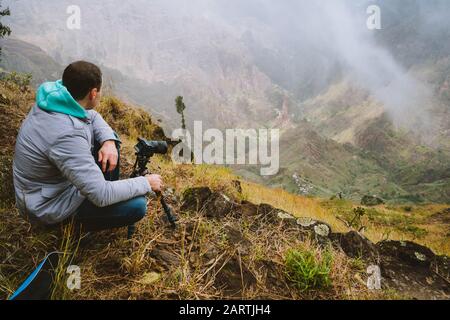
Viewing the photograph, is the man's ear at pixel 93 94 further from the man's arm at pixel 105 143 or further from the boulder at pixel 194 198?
the boulder at pixel 194 198

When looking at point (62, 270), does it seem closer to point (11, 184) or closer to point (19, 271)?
point (19, 271)

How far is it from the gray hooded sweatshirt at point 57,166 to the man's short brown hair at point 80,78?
4.2 inches

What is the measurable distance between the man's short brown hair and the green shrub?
2991mm

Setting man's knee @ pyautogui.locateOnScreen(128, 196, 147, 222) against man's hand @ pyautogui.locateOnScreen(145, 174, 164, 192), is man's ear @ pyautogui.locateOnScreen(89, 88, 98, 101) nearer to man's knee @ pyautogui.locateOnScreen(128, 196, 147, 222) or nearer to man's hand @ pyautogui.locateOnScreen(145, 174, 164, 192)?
man's hand @ pyautogui.locateOnScreen(145, 174, 164, 192)

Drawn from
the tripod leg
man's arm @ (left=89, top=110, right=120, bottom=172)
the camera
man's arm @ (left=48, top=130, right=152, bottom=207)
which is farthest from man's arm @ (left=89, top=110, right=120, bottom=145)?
the tripod leg

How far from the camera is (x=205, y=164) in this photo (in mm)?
8242

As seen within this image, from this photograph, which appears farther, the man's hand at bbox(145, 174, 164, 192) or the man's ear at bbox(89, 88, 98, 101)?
the man's hand at bbox(145, 174, 164, 192)

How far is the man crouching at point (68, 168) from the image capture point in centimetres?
337

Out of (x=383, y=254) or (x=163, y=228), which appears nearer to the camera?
(x=163, y=228)

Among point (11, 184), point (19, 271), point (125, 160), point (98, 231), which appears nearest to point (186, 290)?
point (98, 231)

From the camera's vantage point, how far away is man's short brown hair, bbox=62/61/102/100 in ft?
11.7

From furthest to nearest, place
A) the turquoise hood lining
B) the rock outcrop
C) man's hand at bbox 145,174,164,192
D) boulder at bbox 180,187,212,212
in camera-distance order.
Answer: boulder at bbox 180,187,212,212 < the rock outcrop < man's hand at bbox 145,174,164,192 < the turquoise hood lining

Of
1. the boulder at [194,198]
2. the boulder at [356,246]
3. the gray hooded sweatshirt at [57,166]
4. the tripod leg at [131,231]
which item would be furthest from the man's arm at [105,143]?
the boulder at [356,246]
